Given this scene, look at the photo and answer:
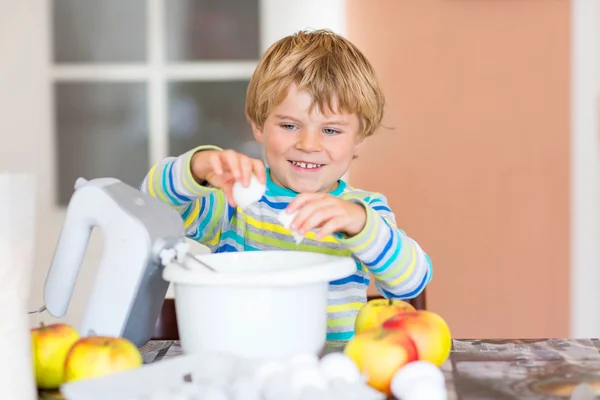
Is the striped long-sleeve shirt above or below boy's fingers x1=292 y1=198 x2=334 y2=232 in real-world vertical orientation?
below

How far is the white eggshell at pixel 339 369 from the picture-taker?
2.34ft

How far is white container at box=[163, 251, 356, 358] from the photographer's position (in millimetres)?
768

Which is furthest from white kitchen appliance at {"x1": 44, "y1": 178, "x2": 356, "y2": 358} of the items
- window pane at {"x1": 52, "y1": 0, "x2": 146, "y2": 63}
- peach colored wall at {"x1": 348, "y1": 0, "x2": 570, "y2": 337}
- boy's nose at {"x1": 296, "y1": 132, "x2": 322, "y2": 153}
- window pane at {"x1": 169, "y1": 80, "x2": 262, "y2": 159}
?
window pane at {"x1": 52, "y1": 0, "x2": 146, "y2": 63}

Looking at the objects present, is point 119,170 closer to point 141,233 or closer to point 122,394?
point 141,233

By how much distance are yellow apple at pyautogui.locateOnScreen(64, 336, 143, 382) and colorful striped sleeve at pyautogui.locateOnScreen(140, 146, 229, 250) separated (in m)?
0.40

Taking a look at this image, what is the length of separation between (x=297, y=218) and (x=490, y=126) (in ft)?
5.91

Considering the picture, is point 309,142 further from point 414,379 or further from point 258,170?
point 414,379

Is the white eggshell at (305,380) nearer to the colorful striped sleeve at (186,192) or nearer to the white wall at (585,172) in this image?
the colorful striped sleeve at (186,192)

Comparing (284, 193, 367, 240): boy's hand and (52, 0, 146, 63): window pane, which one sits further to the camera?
(52, 0, 146, 63): window pane

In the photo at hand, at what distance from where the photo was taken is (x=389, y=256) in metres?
1.06

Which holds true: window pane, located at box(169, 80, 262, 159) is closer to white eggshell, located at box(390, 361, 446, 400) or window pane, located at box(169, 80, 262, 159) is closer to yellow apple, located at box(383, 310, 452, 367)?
yellow apple, located at box(383, 310, 452, 367)

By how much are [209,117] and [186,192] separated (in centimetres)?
161

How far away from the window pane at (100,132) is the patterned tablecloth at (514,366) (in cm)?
178

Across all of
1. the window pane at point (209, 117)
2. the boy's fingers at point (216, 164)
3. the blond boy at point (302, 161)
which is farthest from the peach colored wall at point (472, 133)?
the boy's fingers at point (216, 164)
